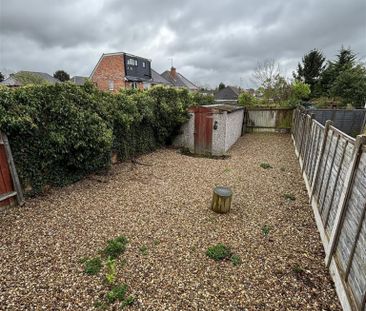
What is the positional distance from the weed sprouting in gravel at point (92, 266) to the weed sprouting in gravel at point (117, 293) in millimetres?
445

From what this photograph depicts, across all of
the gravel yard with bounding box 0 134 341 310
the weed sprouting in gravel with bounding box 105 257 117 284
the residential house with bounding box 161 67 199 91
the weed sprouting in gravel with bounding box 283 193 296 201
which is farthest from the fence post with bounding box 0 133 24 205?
the residential house with bounding box 161 67 199 91

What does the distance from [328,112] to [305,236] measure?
33.0ft

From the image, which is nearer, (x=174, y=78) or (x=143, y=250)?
(x=143, y=250)

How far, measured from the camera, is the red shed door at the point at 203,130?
9.46 metres

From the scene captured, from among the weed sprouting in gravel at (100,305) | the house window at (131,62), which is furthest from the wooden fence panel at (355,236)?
the house window at (131,62)

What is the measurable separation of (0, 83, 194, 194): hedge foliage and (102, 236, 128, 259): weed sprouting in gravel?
2.76 metres

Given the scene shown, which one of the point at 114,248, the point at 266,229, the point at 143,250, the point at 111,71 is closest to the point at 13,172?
the point at 114,248

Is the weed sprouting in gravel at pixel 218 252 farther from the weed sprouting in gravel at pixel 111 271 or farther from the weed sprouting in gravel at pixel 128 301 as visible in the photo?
the weed sprouting in gravel at pixel 111 271

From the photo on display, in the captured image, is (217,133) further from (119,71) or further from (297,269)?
(119,71)

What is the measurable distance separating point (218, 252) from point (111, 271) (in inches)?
65.1

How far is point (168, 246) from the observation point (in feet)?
11.7

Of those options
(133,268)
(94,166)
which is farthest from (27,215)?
(133,268)

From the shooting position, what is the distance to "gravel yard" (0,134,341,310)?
2662 mm

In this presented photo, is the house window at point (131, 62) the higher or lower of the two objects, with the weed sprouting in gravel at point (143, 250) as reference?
higher
